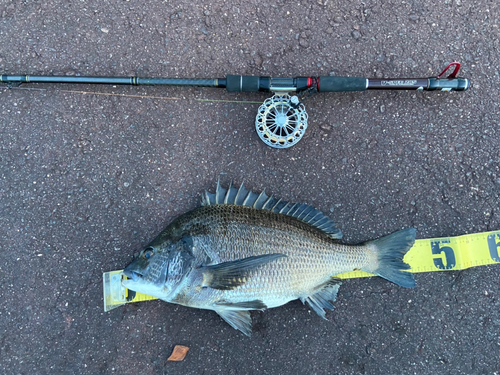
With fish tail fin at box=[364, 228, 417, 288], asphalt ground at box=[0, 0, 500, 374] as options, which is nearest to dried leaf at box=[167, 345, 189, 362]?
asphalt ground at box=[0, 0, 500, 374]

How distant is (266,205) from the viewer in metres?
2.71

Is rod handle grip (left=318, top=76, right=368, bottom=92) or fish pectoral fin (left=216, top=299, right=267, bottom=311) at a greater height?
rod handle grip (left=318, top=76, right=368, bottom=92)

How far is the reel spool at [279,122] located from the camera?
2.76 metres

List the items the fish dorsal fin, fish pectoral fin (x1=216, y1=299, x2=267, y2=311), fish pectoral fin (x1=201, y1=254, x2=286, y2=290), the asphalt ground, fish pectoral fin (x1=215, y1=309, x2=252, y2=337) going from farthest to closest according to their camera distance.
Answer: the asphalt ground, the fish dorsal fin, fish pectoral fin (x1=215, y1=309, x2=252, y2=337), fish pectoral fin (x1=216, y1=299, x2=267, y2=311), fish pectoral fin (x1=201, y1=254, x2=286, y2=290)

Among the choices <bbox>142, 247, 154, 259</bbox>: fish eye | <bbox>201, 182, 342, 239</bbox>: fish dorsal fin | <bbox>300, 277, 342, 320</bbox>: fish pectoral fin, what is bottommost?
<bbox>300, 277, 342, 320</bbox>: fish pectoral fin

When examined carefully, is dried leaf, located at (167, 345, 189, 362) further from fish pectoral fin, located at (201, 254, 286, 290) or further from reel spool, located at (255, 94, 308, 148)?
reel spool, located at (255, 94, 308, 148)

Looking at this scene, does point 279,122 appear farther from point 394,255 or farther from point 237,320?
point 237,320

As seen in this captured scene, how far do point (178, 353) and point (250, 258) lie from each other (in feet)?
4.04

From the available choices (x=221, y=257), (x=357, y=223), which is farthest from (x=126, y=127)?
(x=357, y=223)

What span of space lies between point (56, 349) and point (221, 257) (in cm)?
179

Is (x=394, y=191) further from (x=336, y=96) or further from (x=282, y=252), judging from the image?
(x=282, y=252)

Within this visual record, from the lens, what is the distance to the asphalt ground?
2760 millimetres

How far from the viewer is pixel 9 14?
2936 millimetres

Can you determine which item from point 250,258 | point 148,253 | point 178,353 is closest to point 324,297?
point 250,258
